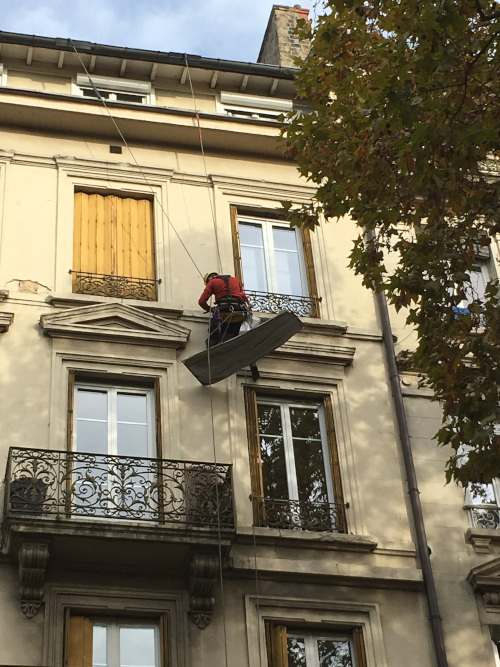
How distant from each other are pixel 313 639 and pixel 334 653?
30 cm

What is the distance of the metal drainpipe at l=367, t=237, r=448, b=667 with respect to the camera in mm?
15797

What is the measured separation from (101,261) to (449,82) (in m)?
7.57

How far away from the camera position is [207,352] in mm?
16859

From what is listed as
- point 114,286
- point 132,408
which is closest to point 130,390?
point 132,408

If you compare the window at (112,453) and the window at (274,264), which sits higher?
the window at (274,264)

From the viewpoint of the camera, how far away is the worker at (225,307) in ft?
57.5

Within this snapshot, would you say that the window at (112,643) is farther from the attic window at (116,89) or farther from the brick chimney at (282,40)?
the brick chimney at (282,40)

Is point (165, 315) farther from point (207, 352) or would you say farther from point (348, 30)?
point (348, 30)

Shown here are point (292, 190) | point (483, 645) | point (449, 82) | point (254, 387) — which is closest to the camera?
point (449, 82)

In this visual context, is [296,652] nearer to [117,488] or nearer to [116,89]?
[117,488]

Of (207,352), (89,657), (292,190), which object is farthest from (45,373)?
(292,190)

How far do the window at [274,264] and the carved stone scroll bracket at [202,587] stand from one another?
467 centimetres

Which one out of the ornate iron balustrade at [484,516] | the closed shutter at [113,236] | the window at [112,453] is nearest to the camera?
the window at [112,453]

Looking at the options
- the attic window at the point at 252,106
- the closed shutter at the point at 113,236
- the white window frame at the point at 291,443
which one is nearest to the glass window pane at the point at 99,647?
the white window frame at the point at 291,443
